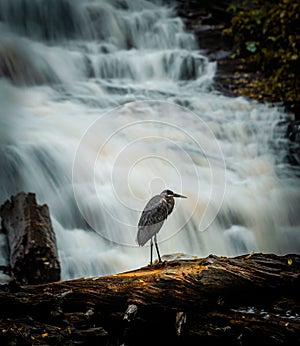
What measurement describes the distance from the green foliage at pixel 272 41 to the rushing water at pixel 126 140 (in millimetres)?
897

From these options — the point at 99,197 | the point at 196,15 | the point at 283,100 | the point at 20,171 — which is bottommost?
the point at 99,197

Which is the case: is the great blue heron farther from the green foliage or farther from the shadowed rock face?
the green foliage

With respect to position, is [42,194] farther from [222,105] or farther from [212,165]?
[222,105]

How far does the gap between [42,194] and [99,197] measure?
2.41 ft

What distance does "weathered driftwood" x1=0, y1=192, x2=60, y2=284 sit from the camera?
4445 millimetres

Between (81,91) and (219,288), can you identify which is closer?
(219,288)

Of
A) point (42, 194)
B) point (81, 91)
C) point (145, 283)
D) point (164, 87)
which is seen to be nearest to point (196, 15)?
point (164, 87)

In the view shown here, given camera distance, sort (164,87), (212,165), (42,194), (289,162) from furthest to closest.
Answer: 1. (164,87)
2. (289,162)
3. (212,165)
4. (42,194)

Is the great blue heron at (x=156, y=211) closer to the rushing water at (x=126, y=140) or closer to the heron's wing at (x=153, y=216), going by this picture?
the heron's wing at (x=153, y=216)

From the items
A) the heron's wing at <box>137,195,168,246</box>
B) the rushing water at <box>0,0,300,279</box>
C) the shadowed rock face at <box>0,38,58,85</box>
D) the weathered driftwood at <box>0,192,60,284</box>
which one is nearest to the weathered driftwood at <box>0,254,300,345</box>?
the heron's wing at <box>137,195,168,246</box>

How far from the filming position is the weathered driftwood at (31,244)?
4445mm

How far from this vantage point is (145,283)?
297cm

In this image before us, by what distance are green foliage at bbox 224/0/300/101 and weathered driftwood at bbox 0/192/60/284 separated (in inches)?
254

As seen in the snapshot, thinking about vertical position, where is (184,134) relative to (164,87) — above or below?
below
